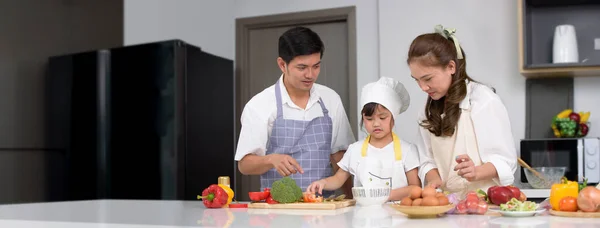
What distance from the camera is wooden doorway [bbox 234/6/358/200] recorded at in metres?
4.41

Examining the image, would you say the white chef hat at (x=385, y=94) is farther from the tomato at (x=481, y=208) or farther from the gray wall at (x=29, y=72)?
the gray wall at (x=29, y=72)

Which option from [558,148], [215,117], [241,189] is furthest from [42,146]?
[558,148]

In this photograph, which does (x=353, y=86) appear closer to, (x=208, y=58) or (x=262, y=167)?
(x=208, y=58)

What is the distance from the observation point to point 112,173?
361 centimetres

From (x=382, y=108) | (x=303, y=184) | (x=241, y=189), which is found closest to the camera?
(x=382, y=108)

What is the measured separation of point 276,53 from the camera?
184 inches

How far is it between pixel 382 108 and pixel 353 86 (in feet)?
6.78

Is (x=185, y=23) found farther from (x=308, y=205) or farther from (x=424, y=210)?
(x=424, y=210)

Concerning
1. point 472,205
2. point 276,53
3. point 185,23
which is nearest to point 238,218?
point 472,205

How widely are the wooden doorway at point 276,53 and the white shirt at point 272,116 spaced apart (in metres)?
1.74

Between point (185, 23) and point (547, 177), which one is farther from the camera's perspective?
point (185, 23)

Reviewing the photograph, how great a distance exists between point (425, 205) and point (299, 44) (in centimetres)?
100

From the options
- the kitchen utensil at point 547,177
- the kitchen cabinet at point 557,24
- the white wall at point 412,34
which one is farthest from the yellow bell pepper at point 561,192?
the kitchen cabinet at point 557,24

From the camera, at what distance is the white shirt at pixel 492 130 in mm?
2096
